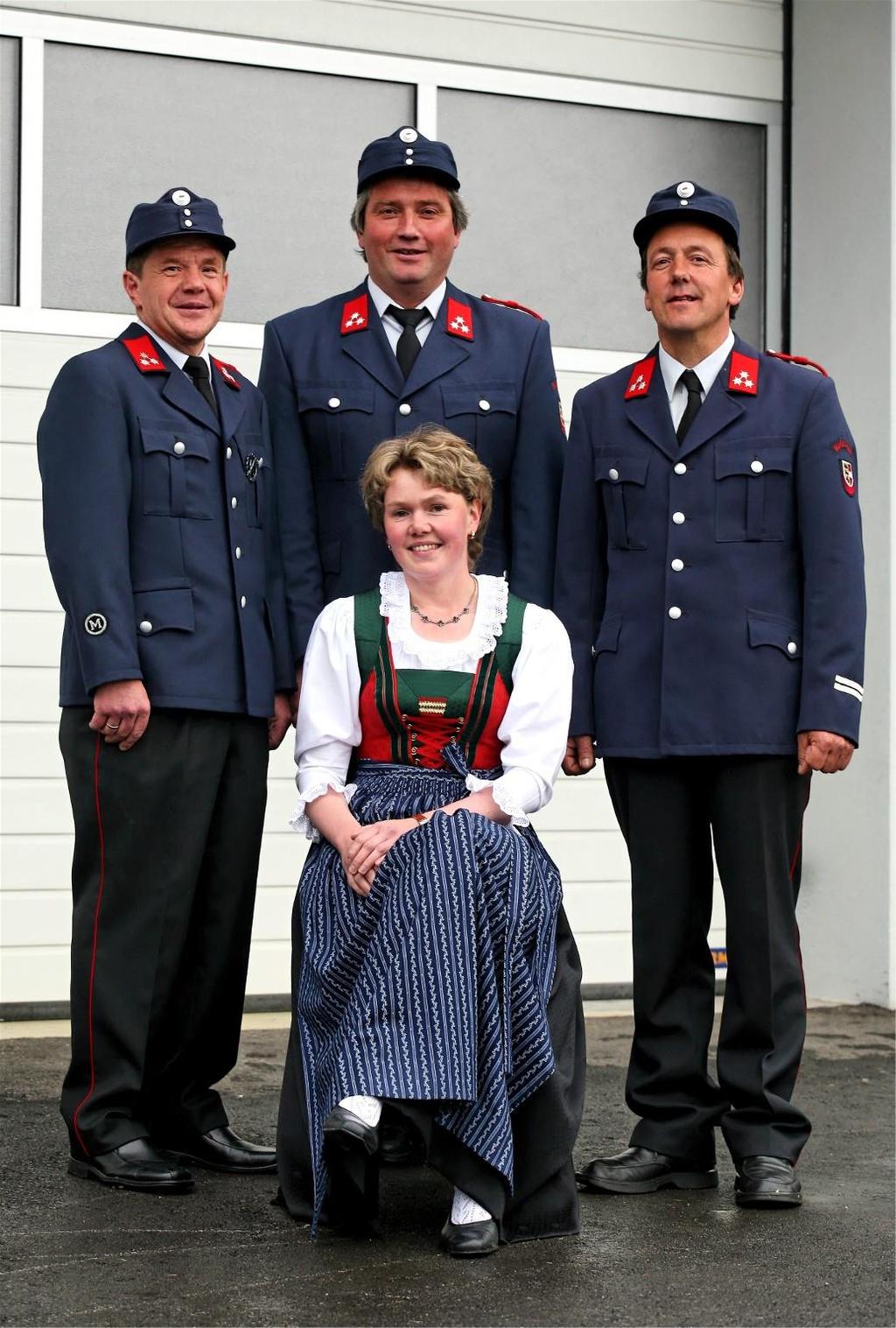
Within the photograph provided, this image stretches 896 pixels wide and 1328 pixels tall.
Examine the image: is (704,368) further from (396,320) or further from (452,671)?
(452,671)

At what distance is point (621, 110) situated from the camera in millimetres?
6941

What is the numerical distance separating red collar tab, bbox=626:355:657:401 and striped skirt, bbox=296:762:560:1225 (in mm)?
1127

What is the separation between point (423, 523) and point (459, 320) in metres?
0.69

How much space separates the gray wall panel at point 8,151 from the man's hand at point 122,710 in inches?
107

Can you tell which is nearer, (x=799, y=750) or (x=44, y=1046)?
(x=799, y=750)

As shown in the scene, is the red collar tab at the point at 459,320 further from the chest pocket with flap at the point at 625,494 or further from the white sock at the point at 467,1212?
the white sock at the point at 467,1212

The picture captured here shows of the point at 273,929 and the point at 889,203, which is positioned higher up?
the point at 889,203

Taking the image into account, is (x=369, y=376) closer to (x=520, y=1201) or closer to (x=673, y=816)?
(x=673, y=816)

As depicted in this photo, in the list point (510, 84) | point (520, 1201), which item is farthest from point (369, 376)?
point (510, 84)

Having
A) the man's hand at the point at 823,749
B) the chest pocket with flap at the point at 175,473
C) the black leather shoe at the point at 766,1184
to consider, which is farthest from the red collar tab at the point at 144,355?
the black leather shoe at the point at 766,1184

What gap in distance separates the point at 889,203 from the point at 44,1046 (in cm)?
407

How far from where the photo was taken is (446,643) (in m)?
3.70

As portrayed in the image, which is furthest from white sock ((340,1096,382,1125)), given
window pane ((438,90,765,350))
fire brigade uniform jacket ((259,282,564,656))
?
window pane ((438,90,765,350))

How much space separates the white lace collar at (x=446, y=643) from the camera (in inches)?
145
